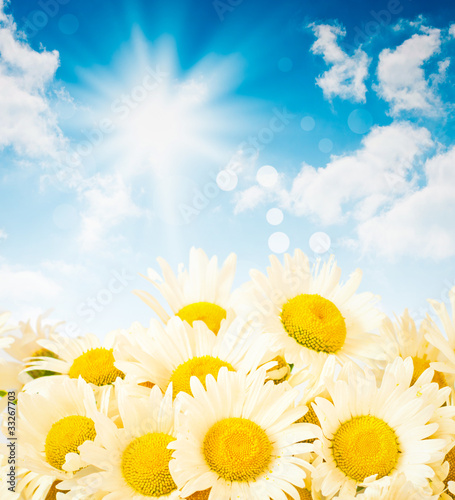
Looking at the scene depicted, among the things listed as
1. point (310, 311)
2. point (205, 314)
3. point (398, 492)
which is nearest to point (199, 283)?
point (205, 314)

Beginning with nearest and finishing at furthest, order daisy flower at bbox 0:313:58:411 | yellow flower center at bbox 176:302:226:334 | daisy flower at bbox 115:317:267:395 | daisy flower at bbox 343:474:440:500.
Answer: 1. daisy flower at bbox 343:474:440:500
2. daisy flower at bbox 115:317:267:395
3. yellow flower center at bbox 176:302:226:334
4. daisy flower at bbox 0:313:58:411

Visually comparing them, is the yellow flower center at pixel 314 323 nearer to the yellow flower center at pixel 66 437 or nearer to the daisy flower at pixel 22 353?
the yellow flower center at pixel 66 437

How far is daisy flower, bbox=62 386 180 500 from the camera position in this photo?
456 millimetres

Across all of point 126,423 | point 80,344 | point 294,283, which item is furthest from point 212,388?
point 80,344

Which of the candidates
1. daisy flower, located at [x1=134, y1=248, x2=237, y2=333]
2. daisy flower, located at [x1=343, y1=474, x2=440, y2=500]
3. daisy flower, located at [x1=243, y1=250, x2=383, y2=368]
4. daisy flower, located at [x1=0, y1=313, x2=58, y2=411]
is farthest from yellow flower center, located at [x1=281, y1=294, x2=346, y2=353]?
daisy flower, located at [x1=0, y1=313, x2=58, y2=411]

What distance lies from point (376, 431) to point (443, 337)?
0.65ft

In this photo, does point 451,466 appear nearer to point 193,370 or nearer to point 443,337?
point 443,337

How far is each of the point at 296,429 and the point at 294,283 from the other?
0.79 feet

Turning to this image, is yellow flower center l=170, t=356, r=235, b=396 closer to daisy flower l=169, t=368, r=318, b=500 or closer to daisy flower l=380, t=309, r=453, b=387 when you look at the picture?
daisy flower l=169, t=368, r=318, b=500

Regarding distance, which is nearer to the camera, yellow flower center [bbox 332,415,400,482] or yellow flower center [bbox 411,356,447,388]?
yellow flower center [bbox 332,415,400,482]

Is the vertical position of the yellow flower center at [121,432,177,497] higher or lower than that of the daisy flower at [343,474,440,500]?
higher

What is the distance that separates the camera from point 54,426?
1.81 feet

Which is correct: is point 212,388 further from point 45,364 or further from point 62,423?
point 45,364

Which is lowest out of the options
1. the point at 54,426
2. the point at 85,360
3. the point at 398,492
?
the point at 398,492
